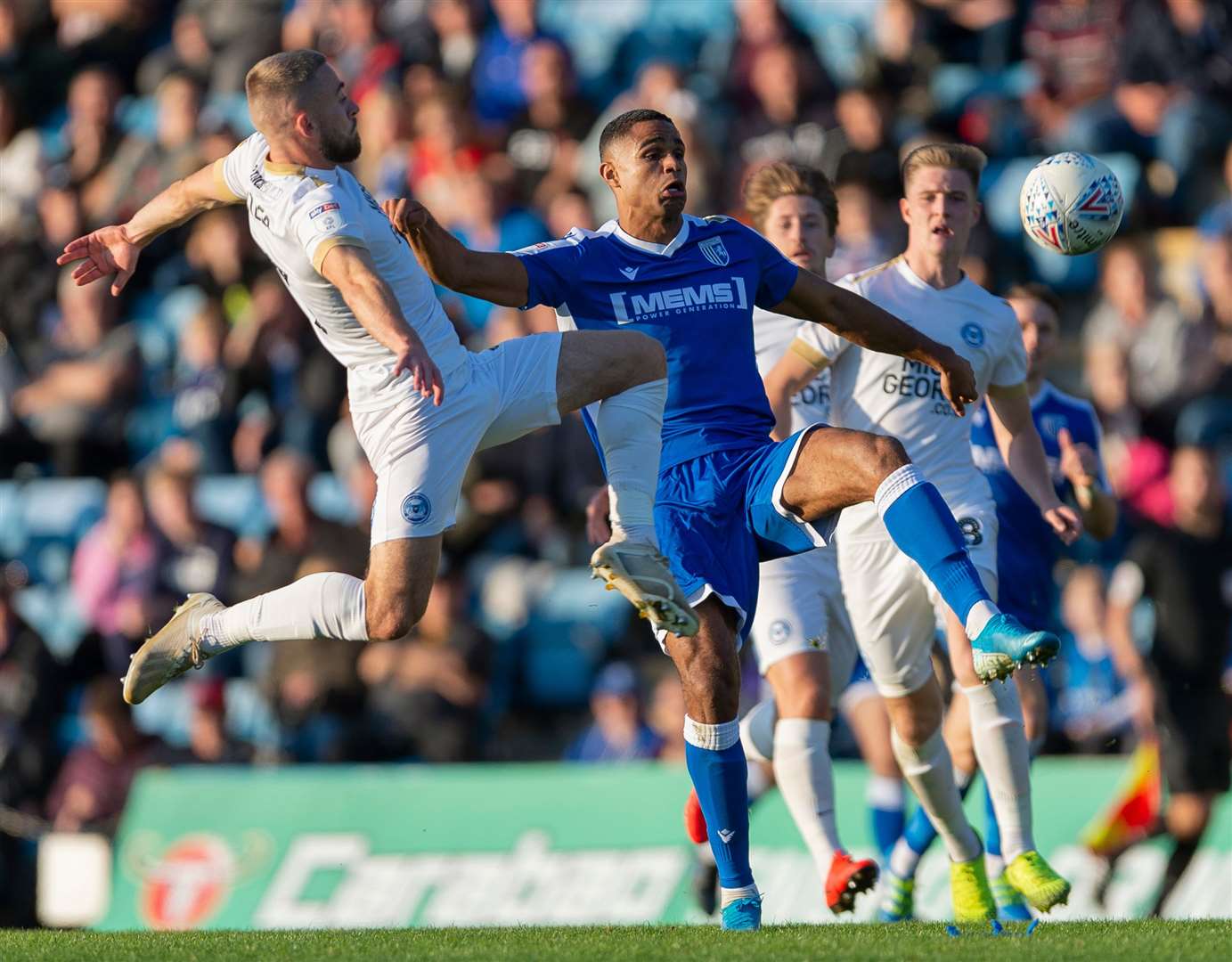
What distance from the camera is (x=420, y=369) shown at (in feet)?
21.6

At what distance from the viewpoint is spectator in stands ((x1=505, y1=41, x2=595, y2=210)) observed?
1575 centimetres

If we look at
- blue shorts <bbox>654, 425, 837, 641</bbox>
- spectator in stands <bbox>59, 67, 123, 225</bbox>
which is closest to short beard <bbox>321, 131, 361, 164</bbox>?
blue shorts <bbox>654, 425, 837, 641</bbox>

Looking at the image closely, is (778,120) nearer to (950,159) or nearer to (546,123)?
(546,123)

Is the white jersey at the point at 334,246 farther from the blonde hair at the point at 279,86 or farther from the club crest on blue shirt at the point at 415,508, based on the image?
the club crest on blue shirt at the point at 415,508

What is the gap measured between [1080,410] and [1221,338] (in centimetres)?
296

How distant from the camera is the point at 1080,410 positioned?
1020 cm

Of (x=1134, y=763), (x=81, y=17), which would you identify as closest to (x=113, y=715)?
(x=1134, y=763)

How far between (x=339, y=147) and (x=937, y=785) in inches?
151

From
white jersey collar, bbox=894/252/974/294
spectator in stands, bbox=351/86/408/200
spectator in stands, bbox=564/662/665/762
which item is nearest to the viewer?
white jersey collar, bbox=894/252/974/294

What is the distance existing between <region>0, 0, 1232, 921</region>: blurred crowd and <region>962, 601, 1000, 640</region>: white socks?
5.21 meters

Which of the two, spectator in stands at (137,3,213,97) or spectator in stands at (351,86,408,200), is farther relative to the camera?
spectator in stands at (137,3,213,97)

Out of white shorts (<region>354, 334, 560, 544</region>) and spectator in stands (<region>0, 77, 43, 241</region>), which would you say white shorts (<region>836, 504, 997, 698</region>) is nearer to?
white shorts (<region>354, 334, 560, 544</region>)

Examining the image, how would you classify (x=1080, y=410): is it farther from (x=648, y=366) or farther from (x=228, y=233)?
(x=228, y=233)

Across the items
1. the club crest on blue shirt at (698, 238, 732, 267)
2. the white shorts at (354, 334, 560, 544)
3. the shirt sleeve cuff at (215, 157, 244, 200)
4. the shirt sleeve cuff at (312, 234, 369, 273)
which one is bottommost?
the white shorts at (354, 334, 560, 544)
